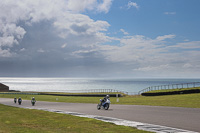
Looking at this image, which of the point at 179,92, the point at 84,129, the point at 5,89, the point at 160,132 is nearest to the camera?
the point at 160,132

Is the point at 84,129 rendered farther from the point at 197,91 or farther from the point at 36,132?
the point at 197,91

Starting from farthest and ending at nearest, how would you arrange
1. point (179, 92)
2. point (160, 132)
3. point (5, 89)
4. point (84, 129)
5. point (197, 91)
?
point (5, 89)
point (179, 92)
point (197, 91)
point (84, 129)
point (160, 132)

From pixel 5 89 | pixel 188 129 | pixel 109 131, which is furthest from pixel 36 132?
pixel 5 89

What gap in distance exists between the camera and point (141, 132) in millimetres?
11180

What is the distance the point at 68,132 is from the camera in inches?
451

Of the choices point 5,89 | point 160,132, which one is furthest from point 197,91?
point 5,89

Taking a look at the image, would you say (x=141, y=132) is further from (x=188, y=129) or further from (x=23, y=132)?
(x=23, y=132)

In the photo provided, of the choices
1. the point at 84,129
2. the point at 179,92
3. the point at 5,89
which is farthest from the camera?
the point at 5,89

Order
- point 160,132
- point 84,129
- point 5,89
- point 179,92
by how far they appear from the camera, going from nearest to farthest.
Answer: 1. point 160,132
2. point 84,129
3. point 179,92
4. point 5,89

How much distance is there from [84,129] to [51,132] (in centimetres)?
183

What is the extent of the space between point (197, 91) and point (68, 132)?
1335 inches

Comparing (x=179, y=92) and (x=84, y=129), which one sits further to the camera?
(x=179, y=92)

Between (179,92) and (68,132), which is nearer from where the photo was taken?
(68,132)

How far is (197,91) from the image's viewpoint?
131ft
